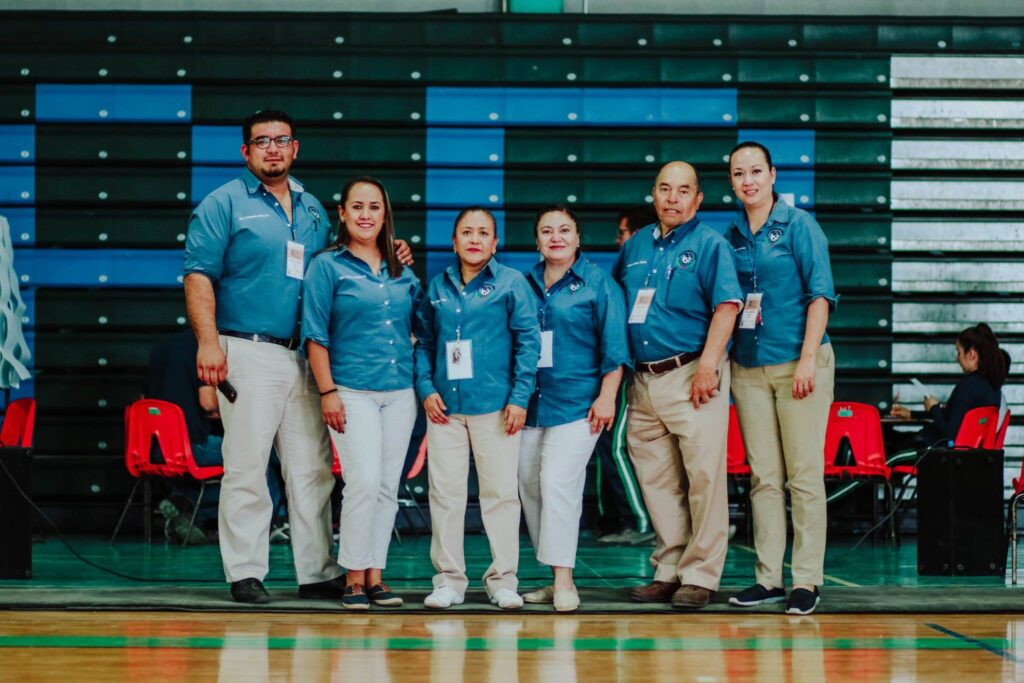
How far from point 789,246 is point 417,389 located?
1.25m

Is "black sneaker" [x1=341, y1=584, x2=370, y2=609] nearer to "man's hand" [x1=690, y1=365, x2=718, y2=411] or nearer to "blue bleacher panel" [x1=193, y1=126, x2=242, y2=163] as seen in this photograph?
"man's hand" [x1=690, y1=365, x2=718, y2=411]

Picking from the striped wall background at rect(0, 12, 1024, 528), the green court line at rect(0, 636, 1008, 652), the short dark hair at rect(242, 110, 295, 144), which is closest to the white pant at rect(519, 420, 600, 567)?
the green court line at rect(0, 636, 1008, 652)

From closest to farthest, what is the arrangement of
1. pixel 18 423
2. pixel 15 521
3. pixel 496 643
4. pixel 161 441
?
1. pixel 496 643
2. pixel 15 521
3. pixel 18 423
4. pixel 161 441

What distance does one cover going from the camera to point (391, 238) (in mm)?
4016

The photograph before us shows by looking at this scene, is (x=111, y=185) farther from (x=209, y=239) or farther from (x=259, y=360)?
(x=259, y=360)

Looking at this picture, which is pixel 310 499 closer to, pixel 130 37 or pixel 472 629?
pixel 472 629

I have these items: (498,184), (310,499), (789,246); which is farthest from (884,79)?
(310,499)

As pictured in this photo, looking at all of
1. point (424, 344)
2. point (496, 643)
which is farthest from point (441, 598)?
point (424, 344)

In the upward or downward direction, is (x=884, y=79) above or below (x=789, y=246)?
above

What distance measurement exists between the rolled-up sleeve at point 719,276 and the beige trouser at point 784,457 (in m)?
0.26

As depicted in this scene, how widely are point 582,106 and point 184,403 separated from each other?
2639 mm

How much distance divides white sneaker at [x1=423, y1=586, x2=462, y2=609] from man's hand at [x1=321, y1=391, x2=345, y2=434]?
1.86 ft

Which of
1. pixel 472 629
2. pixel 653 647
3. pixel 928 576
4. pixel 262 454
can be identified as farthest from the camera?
pixel 928 576

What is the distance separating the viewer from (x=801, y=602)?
12.5 ft
